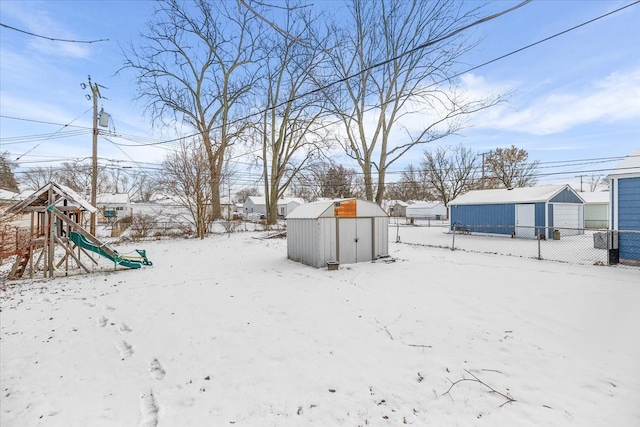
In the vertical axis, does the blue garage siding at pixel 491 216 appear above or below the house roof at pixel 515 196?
below

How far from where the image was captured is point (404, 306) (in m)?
5.10

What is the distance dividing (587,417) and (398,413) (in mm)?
1473


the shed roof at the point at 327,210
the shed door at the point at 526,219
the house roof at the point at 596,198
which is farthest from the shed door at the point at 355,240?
the house roof at the point at 596,198

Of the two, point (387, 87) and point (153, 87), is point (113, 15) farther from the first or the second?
point (153, 87)

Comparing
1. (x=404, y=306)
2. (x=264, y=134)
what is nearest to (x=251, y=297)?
(x=404, y=306)

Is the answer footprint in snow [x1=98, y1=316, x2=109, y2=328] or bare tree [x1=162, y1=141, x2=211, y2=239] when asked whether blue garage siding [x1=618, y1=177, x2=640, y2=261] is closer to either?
footprint in snow [x1=98, y1=316, x2=109, y2=328]

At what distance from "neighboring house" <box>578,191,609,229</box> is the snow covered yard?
77.7ft

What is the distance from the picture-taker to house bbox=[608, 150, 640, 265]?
8719 mm

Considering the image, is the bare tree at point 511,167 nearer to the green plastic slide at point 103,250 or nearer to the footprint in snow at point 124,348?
the green plastic slide at point 103,250

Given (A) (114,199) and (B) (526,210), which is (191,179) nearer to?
(B) (526,210)

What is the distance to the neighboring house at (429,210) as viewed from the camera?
1579 inches

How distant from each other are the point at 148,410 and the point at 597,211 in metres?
33.3

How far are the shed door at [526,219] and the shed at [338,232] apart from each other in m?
10.9

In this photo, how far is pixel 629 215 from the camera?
357 inches
